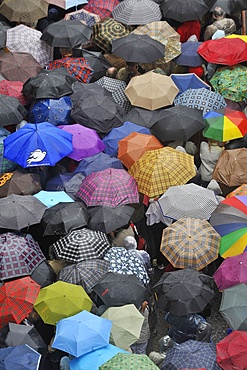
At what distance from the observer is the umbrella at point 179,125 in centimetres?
1167

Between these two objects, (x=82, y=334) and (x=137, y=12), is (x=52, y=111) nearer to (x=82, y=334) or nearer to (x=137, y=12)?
(x=137, y=12)

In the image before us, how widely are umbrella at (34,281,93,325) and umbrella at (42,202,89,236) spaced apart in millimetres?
1307

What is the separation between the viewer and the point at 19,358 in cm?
787

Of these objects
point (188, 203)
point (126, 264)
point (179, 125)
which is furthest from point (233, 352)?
point (179, 125)

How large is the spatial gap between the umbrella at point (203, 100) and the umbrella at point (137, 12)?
8.00 feet

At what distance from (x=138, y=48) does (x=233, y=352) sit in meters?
6.32

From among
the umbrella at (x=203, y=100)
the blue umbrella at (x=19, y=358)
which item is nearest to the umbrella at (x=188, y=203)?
the umbrella at (x=203, y=100)

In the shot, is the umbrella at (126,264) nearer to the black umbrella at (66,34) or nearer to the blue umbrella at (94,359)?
the blue umbrella at (94,359)

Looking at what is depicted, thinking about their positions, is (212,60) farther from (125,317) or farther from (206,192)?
(125,317)

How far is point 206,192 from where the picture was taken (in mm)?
10453

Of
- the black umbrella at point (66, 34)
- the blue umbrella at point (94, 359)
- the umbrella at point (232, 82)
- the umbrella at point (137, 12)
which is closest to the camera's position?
the blue umbrella at point (94, 359)

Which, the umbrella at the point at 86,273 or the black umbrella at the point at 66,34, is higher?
the black umbrella at the point at 66,34

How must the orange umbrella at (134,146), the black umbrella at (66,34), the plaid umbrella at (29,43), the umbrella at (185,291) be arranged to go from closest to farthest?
the umbrella at (185,291), the orange umbrella at (134,146), the black umbrella at (66,34), the plaid umbrella at (29,43)

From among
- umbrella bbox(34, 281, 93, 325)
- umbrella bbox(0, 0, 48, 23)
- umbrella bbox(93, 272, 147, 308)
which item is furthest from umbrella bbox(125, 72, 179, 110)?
umbrella bbox(34, 281, 93, 325)
